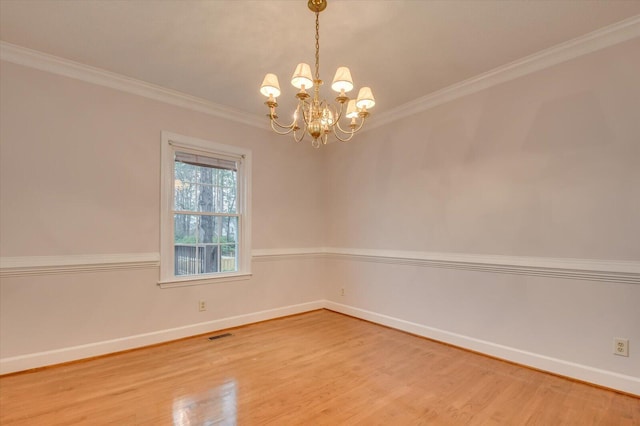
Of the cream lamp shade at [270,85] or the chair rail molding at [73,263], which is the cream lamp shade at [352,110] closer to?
the cream lamp shade at [270,85]

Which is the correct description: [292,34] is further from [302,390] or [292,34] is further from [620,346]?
[620,346]

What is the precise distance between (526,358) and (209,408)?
256 cm

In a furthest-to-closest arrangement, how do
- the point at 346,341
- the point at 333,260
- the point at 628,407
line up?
1. the point at 333,260
2. the point at 346,341
3. the point at 628,407

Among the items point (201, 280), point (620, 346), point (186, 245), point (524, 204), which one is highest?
point (524, 204)

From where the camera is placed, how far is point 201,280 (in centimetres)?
352

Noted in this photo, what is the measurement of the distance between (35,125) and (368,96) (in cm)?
281

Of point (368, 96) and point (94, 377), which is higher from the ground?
point (368, 96)

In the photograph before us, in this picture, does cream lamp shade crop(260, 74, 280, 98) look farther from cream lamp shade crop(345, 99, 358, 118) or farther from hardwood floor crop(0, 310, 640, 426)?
hardwood floor crop(0, 310, 640, 426)

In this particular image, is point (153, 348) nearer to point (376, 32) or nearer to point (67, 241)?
point (67, 241)

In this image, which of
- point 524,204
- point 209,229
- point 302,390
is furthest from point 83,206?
point 524,204

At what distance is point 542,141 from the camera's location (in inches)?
104

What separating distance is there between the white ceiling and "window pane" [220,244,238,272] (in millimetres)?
1902

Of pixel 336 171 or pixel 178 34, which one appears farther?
pixel 336 171

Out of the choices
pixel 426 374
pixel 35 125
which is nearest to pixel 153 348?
pixel 35 125
